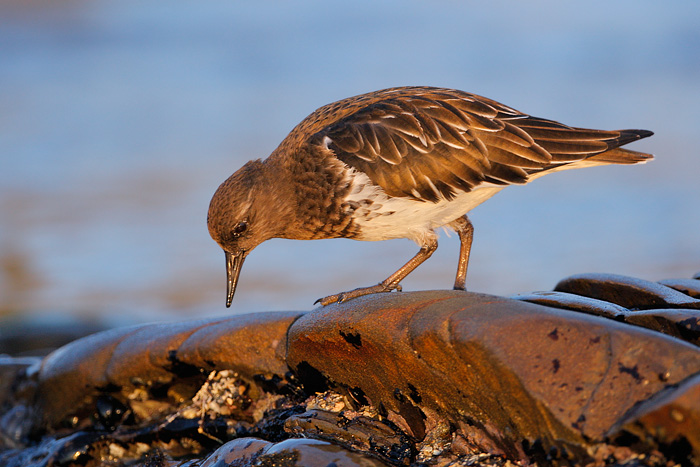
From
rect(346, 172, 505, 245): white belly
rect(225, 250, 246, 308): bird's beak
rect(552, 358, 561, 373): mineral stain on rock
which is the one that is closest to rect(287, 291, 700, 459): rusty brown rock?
rect(552, 358, 561, 373): mineral stain on rock

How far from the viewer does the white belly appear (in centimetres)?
500

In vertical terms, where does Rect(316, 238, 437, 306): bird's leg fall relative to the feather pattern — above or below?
below

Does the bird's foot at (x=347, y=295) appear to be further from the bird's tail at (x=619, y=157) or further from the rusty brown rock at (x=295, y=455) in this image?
the bird's tail at (x=619, y=157)

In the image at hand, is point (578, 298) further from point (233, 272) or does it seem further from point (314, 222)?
point (233, 272)

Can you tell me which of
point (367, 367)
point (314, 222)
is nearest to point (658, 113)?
point (314, 222)

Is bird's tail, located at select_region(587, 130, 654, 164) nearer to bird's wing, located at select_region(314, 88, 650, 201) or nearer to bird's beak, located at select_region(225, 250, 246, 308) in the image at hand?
bird's wing, located at select_region(314, 88, 650, 201)

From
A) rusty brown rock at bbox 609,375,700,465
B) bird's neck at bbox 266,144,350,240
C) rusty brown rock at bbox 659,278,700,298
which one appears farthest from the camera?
bird's neck at bbox 266,144,350,240

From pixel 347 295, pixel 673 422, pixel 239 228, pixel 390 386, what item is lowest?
pixel 390 386

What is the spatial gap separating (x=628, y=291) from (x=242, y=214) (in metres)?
2.70

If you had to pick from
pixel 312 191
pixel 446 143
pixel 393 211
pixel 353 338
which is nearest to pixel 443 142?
pixel 446 143

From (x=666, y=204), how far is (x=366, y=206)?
791cm

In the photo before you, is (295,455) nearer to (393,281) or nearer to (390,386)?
(390,386)

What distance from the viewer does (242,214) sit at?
5215mm

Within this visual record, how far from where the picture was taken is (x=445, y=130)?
5203mm
